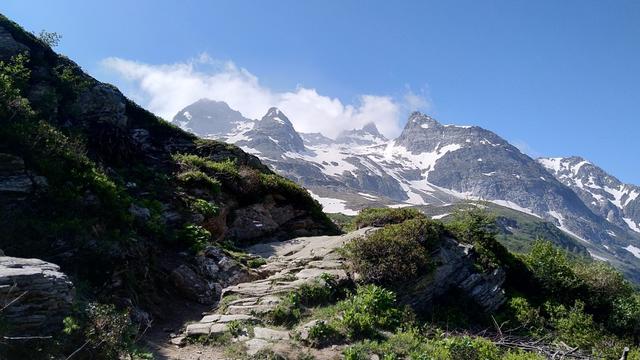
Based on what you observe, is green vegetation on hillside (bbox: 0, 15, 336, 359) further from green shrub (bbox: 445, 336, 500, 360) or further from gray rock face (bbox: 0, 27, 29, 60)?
green shrub (bbox: 445, 336, 500, 360)

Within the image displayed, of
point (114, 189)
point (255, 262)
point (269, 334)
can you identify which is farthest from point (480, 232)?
point (114, 189)

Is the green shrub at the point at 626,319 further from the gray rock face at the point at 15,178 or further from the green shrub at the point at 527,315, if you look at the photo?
the gray rock face at the point at 15,178

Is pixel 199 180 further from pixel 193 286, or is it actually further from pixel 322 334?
pixel 322 334

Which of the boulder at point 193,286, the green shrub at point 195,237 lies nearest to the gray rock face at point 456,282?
the boulder at point 193,286

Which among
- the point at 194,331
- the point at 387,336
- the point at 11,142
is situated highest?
the point at 11,142

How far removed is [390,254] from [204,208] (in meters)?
9.86

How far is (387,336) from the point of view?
15000 millimetres

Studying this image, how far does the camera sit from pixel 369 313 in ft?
52.2

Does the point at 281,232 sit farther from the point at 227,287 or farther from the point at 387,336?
the point at 387,336

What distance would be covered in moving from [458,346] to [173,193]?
633 inches

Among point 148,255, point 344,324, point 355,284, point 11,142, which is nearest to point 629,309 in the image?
point 355,284

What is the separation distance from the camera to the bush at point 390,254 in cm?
1909

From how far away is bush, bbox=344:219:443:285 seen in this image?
19.1 metres

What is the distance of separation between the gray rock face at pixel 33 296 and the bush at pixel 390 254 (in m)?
11.2
